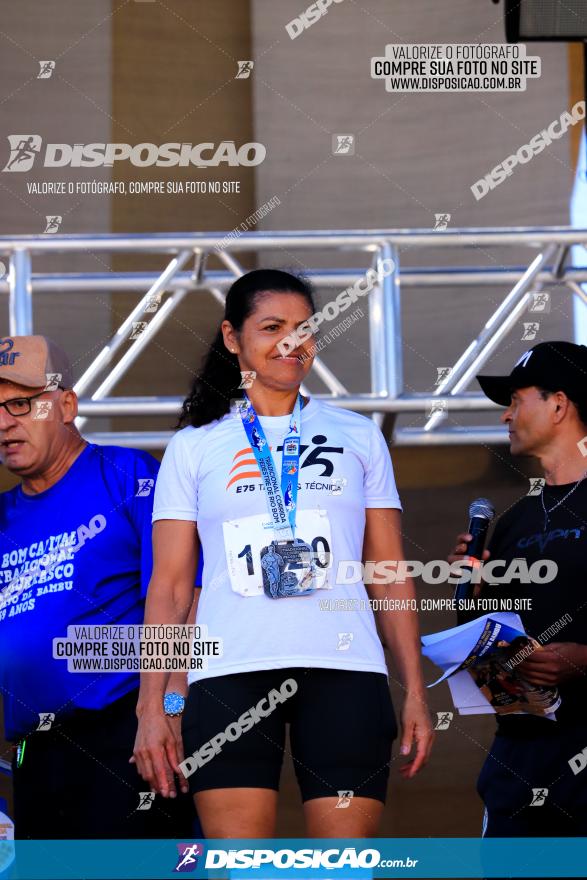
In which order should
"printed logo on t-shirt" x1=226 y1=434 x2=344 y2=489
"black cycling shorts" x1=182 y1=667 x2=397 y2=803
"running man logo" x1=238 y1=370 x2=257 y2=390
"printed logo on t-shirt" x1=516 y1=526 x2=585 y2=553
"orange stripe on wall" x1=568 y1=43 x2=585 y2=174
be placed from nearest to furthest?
"black cycling shorts" x1=182 y1=667 x2=397 y2=803, "printed logo on t-shirt" x1=226 y1=434 x2=344 y2=489, "running man logo" x1=238 y1=370 x2=257 y2=390, "printed logo on t-shirt" x1=516 y1=526 x2=585 y2=553, "orange stripe on wall" x1=568 y1=43 x2=585 y2=174

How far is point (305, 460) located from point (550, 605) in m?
0.74

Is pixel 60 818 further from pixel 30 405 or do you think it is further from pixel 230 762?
pixel 30 405

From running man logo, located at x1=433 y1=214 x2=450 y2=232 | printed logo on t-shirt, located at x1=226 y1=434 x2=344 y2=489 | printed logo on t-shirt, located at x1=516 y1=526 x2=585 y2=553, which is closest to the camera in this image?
printed logo on t-shirt, located at x1=226 y1=434 x2=344 y2=489

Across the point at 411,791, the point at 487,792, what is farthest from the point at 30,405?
the point at 411,791

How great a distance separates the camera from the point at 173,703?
272cm

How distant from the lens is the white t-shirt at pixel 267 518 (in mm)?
2508

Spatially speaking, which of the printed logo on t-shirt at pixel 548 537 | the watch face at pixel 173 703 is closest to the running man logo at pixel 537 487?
the printed logo on t-shirt at pixel 548 537

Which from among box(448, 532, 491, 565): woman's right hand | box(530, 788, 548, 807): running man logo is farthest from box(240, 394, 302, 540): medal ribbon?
box(530, 788, 548, 807): running man logo

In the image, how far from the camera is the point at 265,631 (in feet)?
8.26

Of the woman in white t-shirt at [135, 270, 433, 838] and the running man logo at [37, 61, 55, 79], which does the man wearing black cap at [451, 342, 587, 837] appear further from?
the running man logo at [37, 61, 55, 79]

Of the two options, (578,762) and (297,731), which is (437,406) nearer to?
(578,762)

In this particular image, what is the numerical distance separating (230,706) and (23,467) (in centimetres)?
92

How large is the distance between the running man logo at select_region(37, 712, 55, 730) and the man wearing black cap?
976 mm

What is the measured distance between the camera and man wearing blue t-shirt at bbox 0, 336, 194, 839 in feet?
9.53
